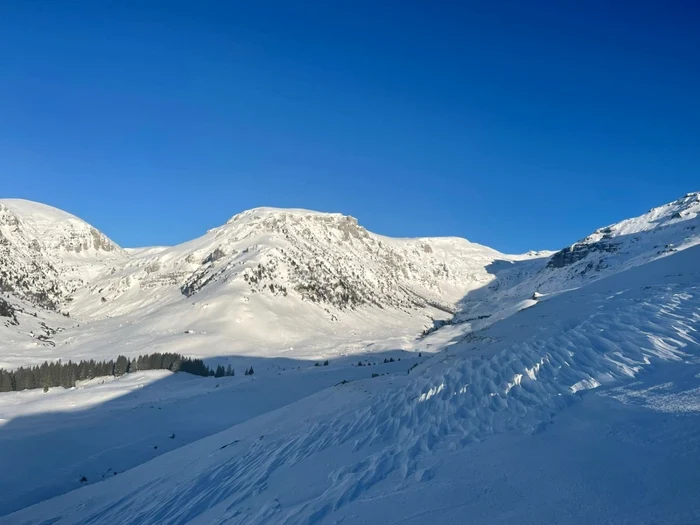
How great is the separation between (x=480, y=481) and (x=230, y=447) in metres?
12.6

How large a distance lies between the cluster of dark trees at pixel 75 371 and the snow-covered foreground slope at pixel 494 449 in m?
38.1

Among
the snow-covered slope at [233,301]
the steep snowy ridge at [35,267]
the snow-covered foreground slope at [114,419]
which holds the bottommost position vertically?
the snow-covered foreground slope at [114,419]

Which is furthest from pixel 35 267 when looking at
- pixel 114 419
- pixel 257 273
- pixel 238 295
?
pixel 114 419

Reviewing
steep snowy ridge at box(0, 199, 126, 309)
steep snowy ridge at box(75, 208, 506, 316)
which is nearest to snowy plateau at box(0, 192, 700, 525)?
steep snowy ridge at box(75, 208, 506, 316)

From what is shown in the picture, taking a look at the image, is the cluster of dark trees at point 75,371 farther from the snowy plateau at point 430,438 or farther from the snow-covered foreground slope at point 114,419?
the snowy plateau at point 430,438

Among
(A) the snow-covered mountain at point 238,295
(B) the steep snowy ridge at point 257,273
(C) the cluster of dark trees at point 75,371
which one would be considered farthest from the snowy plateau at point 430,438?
(B) the steep snowy ridge at point 257,273

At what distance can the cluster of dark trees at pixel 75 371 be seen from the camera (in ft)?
163

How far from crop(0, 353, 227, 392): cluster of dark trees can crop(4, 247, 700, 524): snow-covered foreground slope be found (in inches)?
1500

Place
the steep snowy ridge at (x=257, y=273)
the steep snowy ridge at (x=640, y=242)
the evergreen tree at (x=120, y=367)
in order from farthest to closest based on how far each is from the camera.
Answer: the steep snowy ridge at (x=640, y=242), the steep snowy ridge at (x=257, y=273), the evergreen tree at (x=120, y=367)

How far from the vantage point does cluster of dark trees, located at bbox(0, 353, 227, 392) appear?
49.6m

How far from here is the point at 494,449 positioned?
9555mm

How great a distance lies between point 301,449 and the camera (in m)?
14.2

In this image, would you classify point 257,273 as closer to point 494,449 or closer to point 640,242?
point 494,449

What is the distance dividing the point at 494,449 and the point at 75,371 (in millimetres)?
60860
